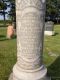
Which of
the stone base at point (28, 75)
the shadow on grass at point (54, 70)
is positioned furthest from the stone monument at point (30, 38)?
the shadow on grass at point (54, 70)

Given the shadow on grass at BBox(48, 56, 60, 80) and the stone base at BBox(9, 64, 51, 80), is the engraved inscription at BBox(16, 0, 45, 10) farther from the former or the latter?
the shadow on grass at BBox(48, 56, 60, 80)

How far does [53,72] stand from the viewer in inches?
248

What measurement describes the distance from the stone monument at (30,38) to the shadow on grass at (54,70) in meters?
0.90

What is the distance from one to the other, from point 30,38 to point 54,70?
2108mm

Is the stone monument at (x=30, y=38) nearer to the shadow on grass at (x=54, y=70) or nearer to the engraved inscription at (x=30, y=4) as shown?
the engraved inscription at (x=30, y=4)

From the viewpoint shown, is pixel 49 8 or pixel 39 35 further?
pixel 49 8

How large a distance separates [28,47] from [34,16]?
73cm

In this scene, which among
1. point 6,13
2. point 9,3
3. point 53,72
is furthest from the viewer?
point 6,13

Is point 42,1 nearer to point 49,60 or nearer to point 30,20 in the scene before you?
point 30,20

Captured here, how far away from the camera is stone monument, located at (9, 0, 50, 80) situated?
184 inches

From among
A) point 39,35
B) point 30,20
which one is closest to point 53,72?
point 39,35

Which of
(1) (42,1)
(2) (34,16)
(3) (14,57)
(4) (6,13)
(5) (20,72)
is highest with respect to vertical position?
(1) (42,1)

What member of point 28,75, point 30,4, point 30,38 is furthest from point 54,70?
point 30,4

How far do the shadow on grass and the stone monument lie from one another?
905 mm
